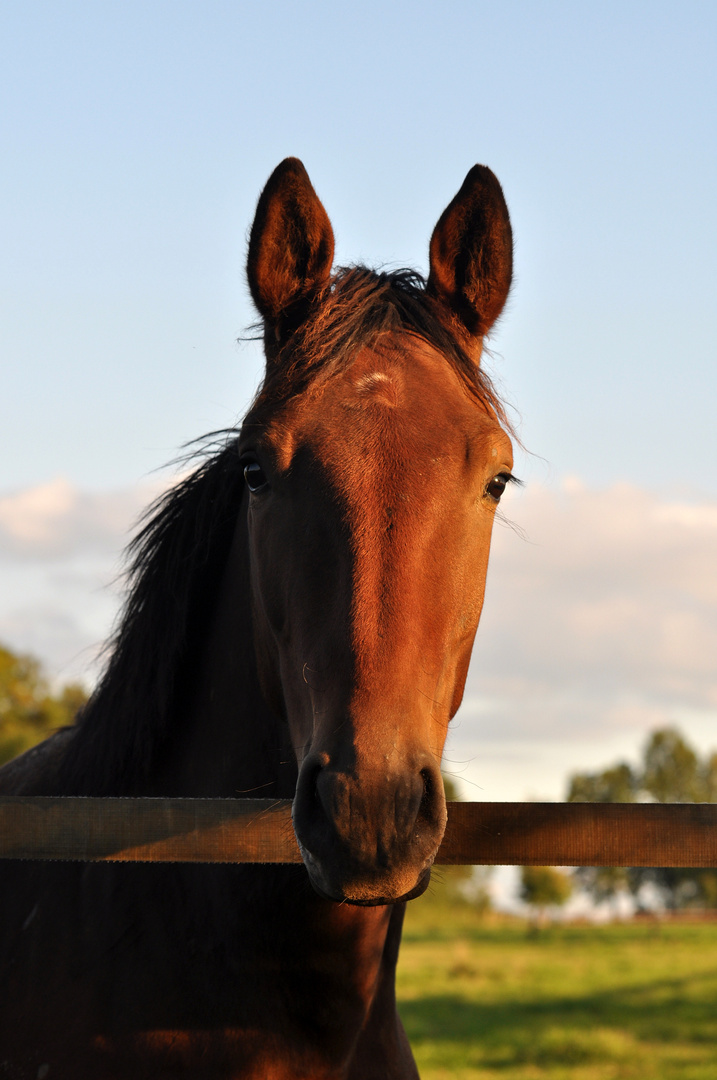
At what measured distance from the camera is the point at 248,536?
10.4 feet

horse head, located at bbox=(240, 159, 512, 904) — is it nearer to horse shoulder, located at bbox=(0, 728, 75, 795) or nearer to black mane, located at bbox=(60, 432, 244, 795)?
black mane, located at bbox=(60, 432, 244, 795)

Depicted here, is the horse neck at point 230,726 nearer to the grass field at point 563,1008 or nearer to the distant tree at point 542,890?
the grass field at point 563,1008

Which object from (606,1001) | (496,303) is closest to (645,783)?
(606,1001)

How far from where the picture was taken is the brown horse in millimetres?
2309

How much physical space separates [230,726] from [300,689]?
23.7 inches

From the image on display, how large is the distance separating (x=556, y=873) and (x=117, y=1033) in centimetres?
6050

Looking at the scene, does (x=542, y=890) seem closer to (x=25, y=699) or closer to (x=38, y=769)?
(x=25, y=699)

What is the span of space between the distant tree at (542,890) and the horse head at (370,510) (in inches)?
2304

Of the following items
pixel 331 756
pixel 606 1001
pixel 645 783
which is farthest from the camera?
pixel 645 783

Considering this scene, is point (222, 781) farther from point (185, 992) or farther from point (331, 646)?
point (331, 646)

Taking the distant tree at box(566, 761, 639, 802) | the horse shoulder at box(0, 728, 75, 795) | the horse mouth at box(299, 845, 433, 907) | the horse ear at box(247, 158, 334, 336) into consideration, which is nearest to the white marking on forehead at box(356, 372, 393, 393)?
the horse ear at box(247, 158, 334, 336)

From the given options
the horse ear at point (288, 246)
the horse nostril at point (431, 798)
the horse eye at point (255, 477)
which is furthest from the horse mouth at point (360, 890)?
the horse ear at point (288, 246)

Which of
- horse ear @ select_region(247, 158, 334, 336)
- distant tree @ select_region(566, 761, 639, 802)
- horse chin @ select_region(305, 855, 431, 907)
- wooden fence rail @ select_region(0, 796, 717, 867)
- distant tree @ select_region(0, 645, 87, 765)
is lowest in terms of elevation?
distant tree @ select_region(566, 761, 639, 802)

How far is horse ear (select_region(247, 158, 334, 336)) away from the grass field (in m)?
13.8
